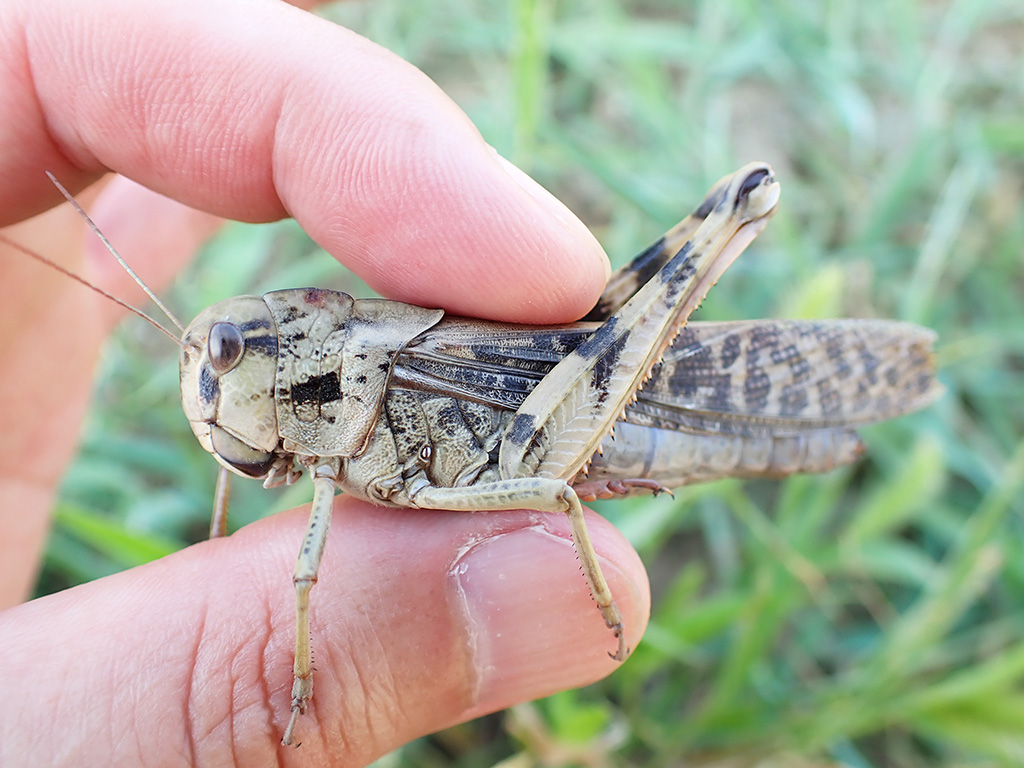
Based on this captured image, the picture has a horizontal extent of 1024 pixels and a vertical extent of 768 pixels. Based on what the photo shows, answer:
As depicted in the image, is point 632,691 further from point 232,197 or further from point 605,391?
point 232,197

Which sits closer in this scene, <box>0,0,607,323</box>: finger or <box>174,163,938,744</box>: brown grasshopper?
<box>174,163,938,744</box>: brown grasshopper

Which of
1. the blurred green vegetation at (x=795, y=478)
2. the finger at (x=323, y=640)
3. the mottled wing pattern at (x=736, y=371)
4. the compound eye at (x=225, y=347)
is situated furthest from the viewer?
the blurred green vegetation at (x=795, y=478)

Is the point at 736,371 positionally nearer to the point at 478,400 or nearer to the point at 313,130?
the point at 478,400

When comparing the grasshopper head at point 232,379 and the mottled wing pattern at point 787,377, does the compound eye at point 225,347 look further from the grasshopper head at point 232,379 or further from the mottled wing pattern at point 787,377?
the mottled wing pattern at point 787,377

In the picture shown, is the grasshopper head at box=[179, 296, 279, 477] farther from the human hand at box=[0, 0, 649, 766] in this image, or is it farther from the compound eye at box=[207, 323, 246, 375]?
the human hand at box=[0, 0, 649, 766]

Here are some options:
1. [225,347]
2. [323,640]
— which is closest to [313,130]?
[225,347]

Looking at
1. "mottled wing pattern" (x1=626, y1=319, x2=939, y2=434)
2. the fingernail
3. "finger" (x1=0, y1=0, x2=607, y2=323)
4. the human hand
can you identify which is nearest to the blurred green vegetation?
"mottled wing pattern" (x1=626, y1=319, x2=939, y2=434)

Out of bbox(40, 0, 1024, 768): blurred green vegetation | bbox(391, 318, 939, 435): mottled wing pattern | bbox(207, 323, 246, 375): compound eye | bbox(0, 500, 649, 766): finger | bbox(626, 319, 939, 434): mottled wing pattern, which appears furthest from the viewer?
bbox(40, 0, 1024, 768): blurred green vegetation

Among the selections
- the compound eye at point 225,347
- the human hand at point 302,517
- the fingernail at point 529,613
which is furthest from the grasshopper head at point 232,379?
the fingernail at point 529,613
